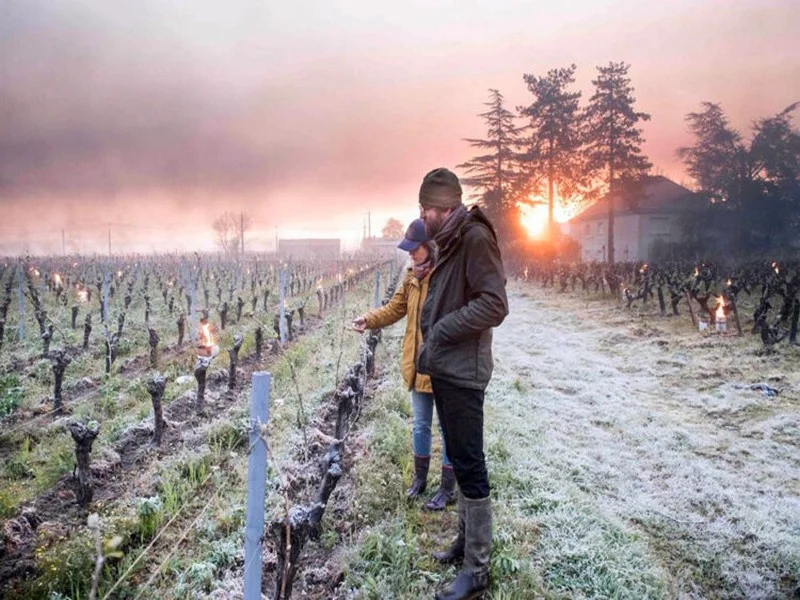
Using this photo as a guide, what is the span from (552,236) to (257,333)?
31500mm

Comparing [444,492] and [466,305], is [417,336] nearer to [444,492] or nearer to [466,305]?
[466,305]

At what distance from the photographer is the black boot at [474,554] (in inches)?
102

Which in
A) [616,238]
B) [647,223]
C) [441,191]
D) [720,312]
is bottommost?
[720,312]

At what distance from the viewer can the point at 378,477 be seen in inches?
155

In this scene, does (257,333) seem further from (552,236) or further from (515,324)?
(552,236)

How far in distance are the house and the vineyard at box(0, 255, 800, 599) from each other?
30087 millimetres

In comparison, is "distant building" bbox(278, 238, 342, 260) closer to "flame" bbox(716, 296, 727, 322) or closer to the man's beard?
"flame" bbox(716, 296, 727, 322)

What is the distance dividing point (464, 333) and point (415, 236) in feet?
3.43

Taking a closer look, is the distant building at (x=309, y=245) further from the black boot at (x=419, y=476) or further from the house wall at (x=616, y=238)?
the black boot at (x=419, y=476)

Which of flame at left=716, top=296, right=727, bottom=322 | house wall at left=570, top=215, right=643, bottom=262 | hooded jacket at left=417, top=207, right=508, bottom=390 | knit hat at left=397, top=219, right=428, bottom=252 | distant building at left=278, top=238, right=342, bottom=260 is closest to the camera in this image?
hooded jacket at left=417, top=207, right=508, bottom=390

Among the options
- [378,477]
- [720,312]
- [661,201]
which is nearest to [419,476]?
[378,477]

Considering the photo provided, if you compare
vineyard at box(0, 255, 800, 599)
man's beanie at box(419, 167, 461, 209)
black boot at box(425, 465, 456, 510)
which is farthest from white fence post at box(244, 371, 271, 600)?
black boot at box(425, 465, 456, 510)

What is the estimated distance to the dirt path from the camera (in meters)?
3.25

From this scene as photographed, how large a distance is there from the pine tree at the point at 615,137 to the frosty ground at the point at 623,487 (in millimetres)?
23727
